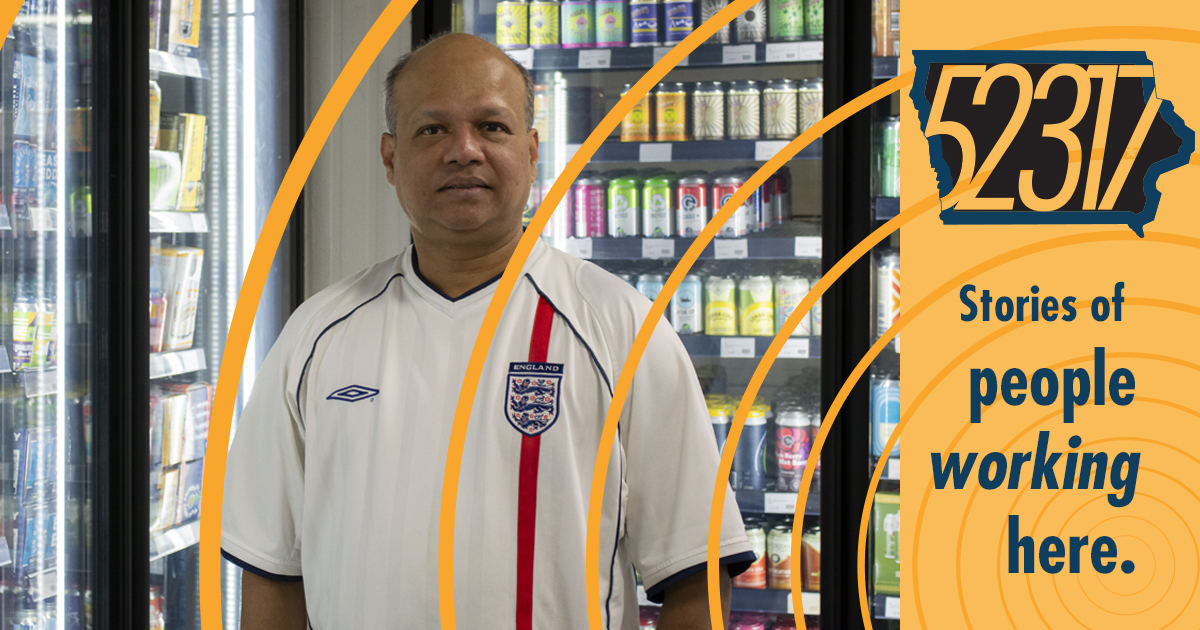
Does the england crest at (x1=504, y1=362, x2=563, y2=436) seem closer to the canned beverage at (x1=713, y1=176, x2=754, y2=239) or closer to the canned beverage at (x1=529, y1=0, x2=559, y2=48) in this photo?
the canned beverage at (x1=713, y1=176, x2=754, y2=239)

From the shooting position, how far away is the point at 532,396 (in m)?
1.34

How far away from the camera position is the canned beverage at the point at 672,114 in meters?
2.77

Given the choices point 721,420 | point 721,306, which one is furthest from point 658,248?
point 721,420

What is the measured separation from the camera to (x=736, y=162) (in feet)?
9.43

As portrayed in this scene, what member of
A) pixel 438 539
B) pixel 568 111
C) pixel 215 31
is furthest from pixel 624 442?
pixel 215 31

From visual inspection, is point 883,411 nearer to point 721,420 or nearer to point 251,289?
point 721,420

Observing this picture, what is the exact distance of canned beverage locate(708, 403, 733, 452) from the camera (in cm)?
273

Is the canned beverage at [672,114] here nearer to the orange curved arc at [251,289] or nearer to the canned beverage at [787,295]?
the canned beverage at [787,295]

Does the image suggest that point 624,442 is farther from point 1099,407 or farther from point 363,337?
point 1099,407

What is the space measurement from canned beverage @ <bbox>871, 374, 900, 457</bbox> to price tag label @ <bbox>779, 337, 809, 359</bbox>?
7.7 inches

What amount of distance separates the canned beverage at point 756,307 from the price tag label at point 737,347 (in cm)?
9

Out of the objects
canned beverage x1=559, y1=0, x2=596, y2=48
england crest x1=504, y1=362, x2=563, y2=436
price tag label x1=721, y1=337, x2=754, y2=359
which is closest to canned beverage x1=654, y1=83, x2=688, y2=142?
canned beverage x1=559, y1=0, x2=596, y2=48

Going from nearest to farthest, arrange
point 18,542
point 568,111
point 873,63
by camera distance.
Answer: point 18,542 → point 873,63 → point 568,111

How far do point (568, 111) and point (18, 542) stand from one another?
6.00 ft
